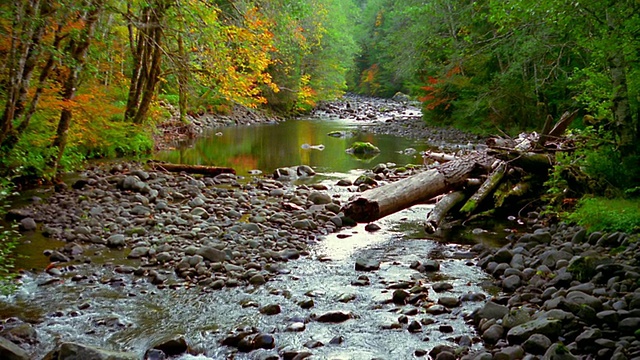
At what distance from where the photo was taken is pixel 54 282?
5.82 meters

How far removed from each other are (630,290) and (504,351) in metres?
1.65

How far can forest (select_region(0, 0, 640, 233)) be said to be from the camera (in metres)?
7.23

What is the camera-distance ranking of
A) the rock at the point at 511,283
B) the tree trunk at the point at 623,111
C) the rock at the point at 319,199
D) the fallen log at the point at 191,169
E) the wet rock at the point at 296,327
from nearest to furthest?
the wet rock at the point at 296,327, the rock at the point at 511,283, the tree trunk at the point at 623,111, the rock at the point at 319,199, the fallen log at the point at 191,169

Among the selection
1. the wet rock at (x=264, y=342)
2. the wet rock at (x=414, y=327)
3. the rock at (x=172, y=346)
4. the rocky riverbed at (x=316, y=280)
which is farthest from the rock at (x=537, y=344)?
the rock at (x=172, y=346)

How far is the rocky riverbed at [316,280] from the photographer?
179 inches

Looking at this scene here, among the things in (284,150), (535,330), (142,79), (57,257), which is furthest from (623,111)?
(284,150)

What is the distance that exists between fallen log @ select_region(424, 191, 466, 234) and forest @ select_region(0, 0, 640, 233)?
5.26 feet

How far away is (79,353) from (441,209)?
21.1ft

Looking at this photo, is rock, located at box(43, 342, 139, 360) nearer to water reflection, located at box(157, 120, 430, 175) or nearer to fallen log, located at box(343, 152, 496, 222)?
fallen log, located at box(343, 152, 496, 222)

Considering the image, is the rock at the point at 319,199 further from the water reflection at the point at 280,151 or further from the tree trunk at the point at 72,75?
the tree trunk at the point at 72,75

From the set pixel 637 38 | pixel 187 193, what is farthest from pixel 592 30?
pixel 187 193

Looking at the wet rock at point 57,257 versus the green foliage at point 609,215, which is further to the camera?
the green foliage at point 609,215

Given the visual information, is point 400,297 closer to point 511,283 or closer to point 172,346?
point 511,283

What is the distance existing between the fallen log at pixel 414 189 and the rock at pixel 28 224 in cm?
476
